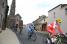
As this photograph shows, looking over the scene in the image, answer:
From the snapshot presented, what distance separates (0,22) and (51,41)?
8257mm

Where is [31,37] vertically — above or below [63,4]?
below

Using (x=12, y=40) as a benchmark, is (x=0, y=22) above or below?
above

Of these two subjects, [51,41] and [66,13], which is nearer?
[51,41]

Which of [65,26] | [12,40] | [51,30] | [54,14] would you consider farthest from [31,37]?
[54,14]

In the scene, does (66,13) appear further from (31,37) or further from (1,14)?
(1,14)

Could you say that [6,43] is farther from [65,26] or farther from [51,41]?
[65,26]

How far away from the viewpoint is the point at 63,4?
141 ft

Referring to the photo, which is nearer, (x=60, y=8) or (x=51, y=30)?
(x=51, y=30)

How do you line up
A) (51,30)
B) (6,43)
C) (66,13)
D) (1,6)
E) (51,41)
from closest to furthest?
(1,6), (6,43), (51,30), (51,41), (66,13)

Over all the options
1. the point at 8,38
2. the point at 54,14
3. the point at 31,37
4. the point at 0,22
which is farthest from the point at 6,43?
the point at 54,14

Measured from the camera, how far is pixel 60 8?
4434cm

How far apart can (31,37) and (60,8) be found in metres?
24.3

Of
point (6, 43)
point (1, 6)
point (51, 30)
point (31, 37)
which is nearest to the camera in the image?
point (1, 6)

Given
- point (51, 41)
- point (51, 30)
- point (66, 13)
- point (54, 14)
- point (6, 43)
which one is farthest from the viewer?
point (54, 14)
